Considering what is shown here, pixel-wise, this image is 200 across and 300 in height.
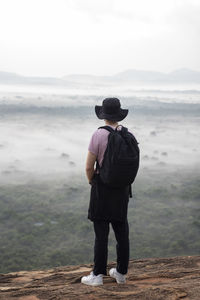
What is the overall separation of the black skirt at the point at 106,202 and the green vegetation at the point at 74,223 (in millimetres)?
4302

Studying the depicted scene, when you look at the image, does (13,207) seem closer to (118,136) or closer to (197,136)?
(118,136)

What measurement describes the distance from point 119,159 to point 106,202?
0.50 metres

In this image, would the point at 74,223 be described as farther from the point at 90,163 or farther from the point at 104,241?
the point at 90,163

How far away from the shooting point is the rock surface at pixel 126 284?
3477 mm

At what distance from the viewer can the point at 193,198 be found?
12141 millimetres

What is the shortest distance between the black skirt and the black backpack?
0.31 feet

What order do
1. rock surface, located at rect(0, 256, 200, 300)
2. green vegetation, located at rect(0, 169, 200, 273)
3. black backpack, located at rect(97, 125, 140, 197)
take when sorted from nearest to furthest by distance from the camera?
black backpack, located at rect(97, 125, 140, 197) → rock surface, located at rect(0, 256, 200, 300) → green vegetation, located at rect(0, 169, 200, 273)

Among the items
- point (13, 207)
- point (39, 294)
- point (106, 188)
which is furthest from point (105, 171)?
point (13, 207)

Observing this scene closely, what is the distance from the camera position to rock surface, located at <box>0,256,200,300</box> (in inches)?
137

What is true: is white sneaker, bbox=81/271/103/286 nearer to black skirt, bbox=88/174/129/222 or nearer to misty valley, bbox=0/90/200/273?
black skirt, bbox=88/174/129/222

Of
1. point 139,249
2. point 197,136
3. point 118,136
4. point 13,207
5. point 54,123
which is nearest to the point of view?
point 118,136

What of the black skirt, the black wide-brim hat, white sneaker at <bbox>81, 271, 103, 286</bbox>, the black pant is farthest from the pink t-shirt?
white sneaker at <bbox>81, 271, 103, 286</bbox>

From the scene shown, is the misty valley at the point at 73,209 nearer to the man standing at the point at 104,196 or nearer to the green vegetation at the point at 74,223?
the green vegetation at the point at 74,223

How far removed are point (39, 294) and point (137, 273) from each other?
1.45 metres
